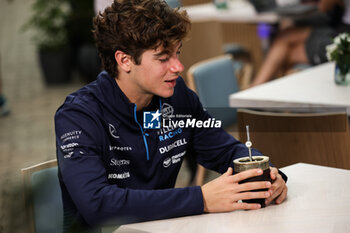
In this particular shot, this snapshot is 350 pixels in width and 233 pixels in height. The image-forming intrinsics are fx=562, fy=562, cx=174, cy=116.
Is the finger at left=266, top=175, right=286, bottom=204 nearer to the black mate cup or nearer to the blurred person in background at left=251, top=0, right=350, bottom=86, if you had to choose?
the black mate cup

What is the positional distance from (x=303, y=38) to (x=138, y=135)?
3827 millimetres

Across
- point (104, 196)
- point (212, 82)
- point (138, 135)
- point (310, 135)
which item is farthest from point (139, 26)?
point (212, 82)

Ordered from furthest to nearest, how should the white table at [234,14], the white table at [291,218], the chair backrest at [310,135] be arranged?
the white table at [234,14] < the chair backrest at [310,135] < the white table at [291,218]

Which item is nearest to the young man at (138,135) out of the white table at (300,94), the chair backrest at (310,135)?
the chair backrest at (310,135)

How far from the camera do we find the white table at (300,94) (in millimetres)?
2686

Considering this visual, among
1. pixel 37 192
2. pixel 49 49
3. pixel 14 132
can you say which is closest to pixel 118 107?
pixel 37 192

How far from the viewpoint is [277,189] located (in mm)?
1528

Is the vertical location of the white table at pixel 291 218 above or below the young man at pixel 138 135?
below

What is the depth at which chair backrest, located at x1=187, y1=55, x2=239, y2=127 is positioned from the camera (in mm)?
3299

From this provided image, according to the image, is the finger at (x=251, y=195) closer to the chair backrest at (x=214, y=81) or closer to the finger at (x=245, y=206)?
the finger at (x=245, y=206)

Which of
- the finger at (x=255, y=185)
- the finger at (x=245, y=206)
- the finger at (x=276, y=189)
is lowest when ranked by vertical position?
the finger at (x=245, y=206)

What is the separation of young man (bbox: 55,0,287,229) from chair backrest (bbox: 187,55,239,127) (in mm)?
1313

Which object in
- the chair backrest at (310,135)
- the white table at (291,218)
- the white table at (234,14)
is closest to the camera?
the white table at (291,218)

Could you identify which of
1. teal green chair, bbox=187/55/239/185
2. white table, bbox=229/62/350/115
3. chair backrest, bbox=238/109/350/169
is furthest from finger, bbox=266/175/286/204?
teal green chair, bbox=187/55/239/185
